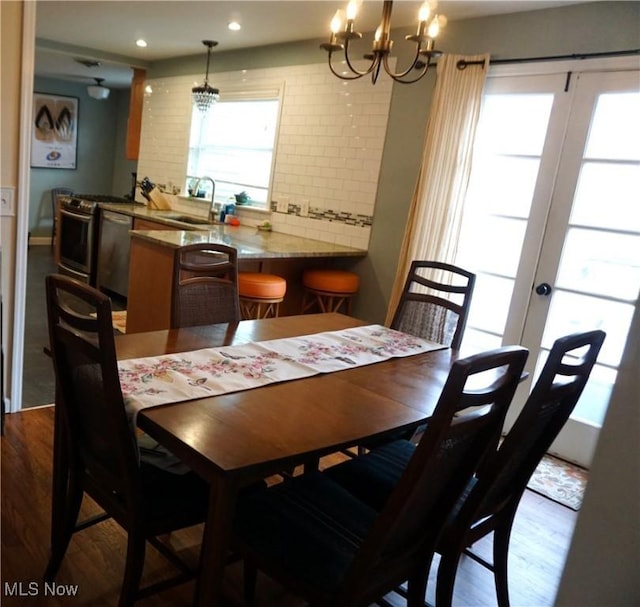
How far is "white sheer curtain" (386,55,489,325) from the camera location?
3.17 metres

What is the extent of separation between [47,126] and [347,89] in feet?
18.4

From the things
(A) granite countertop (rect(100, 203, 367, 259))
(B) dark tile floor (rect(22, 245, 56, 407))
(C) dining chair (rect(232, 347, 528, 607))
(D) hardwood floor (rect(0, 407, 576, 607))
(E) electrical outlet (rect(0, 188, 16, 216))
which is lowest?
(D) hardwood floor (rect(0, 407, 576, 607))

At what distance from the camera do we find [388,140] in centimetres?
367

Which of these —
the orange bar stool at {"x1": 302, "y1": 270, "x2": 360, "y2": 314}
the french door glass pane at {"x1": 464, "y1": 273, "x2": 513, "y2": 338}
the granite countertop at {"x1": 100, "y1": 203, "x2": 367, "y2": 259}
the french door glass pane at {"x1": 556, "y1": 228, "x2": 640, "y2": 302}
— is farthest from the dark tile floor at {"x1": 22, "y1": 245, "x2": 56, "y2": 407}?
the french door glass pane at {"x1": 556, "y1": 228, "x2": 640, "y2": 302}

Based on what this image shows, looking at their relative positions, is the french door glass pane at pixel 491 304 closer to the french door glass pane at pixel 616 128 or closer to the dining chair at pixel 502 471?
the french door glass pane at pixel 616 128

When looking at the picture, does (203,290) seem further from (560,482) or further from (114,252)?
(114,252)

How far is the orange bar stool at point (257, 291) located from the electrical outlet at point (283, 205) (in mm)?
1104

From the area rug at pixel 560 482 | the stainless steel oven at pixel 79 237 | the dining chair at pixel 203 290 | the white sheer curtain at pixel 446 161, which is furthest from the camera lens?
the stainless steel oven at pixel 79 237

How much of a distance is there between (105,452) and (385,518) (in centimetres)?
78

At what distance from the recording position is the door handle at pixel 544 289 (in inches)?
119

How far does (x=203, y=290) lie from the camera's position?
89.4 inches

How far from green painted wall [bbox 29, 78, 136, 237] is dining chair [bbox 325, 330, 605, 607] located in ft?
24.3

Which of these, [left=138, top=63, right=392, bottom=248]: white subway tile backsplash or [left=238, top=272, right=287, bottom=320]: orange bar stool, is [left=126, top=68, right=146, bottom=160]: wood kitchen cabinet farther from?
[left=238, top=272, right=287, bottom=320]: orange bar stool

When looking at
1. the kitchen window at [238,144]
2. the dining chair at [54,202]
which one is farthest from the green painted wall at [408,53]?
the dining chair at [54,202]
